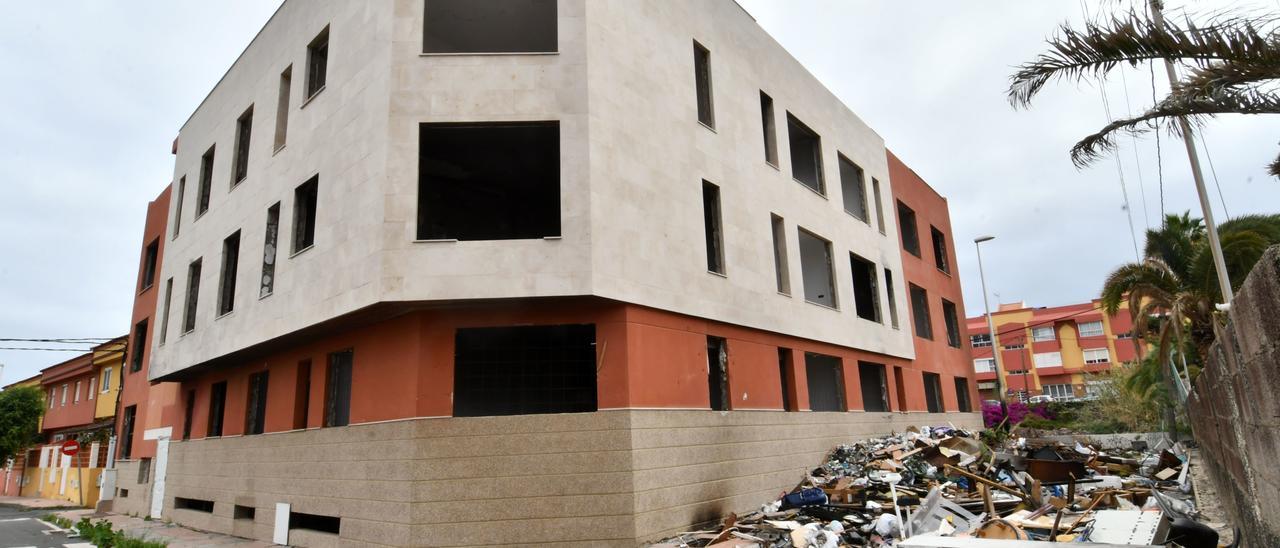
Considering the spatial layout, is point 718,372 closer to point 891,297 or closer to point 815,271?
point 815,271

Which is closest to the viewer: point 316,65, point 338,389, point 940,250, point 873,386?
point 338,389

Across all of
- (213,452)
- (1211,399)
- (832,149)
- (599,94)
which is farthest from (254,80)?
(1211,399)

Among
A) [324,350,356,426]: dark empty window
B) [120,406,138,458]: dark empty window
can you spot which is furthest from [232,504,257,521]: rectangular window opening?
[120,406,138,458]: dark empty window

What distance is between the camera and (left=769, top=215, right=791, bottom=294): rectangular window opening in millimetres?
16125

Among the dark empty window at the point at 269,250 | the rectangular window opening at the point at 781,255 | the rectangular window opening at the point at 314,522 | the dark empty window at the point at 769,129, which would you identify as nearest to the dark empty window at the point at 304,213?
the dark empty window at the point at 269,250

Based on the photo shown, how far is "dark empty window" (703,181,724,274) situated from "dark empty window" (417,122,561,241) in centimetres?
316

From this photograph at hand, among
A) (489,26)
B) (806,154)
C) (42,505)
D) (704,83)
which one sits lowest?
(42,505)

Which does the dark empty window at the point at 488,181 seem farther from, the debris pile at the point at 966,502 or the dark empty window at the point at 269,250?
the debris pile at the point at 966,502

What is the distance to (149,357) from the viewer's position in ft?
74.6

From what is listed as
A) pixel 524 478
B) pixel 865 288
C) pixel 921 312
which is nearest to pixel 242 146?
pixel 524 478

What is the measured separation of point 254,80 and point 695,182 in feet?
38.9

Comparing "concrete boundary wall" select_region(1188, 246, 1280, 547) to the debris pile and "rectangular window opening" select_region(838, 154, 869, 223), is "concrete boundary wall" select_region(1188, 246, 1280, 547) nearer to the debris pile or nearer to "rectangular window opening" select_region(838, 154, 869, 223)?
the debris pile

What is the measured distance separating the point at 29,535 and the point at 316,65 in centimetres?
1422

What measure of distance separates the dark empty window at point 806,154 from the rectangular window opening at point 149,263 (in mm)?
22951
